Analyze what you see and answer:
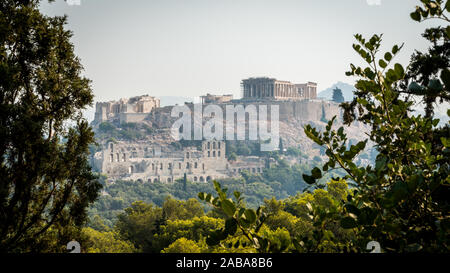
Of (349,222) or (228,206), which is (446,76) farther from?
(228,206)

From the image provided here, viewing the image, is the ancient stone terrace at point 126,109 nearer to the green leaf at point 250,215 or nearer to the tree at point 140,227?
the tree at point 140,227

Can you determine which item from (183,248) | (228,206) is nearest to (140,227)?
(183,248)

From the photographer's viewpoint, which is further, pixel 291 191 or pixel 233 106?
pixel 233 106

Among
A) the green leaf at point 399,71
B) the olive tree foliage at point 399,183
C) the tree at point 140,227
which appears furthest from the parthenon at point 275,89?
the green leaf at point 399,71
